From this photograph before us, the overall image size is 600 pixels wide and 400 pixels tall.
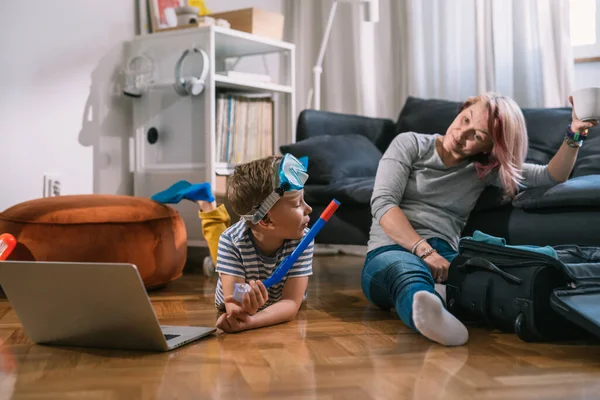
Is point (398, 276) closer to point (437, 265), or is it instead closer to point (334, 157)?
point (437, 265)

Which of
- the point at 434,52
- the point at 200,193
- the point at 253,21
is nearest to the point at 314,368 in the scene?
the point at 200,193

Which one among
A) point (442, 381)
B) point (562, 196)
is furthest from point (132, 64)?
point (442, 381)

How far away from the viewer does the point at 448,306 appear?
5.76ft

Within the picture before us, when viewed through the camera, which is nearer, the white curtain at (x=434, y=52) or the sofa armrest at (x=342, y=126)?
the sofa armrest at (x=342, y=126)

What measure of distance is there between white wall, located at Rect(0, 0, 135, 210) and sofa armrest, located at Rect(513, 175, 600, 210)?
1.84 m

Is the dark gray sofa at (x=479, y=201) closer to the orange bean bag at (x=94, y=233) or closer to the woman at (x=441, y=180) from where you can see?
the woman at (x=441, y=180)

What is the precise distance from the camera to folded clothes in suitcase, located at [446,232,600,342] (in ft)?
4.69

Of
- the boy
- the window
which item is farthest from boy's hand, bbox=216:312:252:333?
the window

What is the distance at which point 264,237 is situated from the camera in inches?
67.4

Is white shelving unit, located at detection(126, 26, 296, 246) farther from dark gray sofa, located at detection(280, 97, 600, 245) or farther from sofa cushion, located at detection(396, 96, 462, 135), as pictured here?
sofa cushion, located at detection(396, 96, 462, 135)

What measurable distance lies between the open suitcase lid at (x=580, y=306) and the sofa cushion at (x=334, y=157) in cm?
131

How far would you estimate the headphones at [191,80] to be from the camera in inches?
111

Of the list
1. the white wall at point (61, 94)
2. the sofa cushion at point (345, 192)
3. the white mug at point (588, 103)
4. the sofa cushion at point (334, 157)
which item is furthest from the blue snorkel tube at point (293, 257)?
the white wall at point (61, 94)

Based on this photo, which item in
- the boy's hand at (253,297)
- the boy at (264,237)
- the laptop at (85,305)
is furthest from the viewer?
the boy at (264,237)
